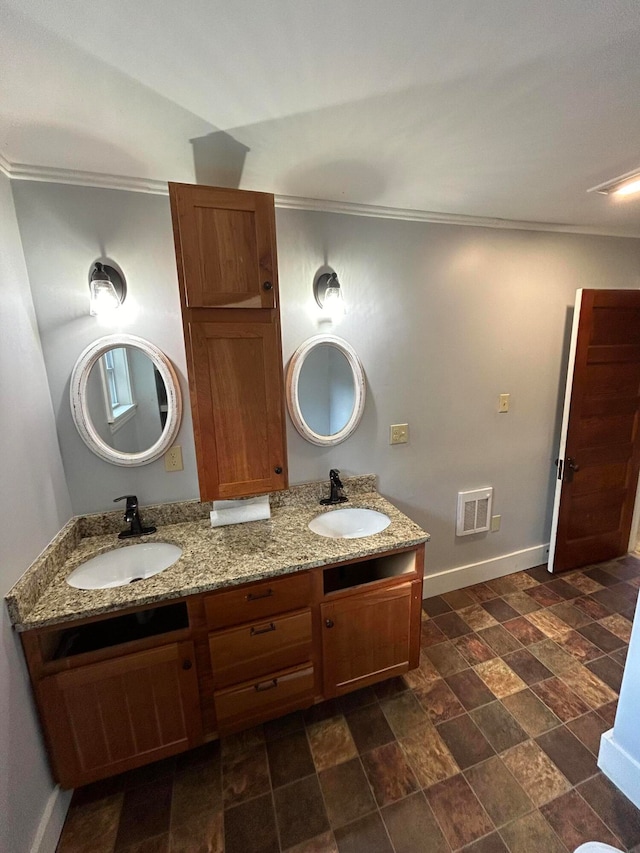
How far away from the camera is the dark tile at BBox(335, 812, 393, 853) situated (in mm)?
1167

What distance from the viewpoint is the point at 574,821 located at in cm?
123

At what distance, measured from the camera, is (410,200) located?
1.74m

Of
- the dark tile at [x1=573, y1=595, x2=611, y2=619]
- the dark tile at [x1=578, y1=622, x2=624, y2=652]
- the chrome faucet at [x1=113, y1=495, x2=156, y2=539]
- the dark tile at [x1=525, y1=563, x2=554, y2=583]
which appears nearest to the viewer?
the chrome faucet at [x1=113, y1=495, x2=156, y2=539]

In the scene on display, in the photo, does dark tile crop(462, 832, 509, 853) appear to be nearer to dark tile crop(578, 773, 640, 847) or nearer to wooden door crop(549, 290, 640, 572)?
dark tile crop(578, 773, 640, 847)

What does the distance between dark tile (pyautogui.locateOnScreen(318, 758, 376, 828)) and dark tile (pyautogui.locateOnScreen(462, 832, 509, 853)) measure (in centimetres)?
33

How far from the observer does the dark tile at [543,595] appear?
7.55 ft

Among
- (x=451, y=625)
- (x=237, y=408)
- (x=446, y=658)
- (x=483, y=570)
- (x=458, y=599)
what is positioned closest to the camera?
(x=237, y=408)

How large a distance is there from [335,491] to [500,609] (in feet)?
4.60

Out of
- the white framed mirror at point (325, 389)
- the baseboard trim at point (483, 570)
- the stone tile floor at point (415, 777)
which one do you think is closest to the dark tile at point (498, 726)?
the stone tile floor at point (415, 777)

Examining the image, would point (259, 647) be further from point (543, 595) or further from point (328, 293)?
point (543, 595)

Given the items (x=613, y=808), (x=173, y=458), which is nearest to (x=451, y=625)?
(x=613, y=808)

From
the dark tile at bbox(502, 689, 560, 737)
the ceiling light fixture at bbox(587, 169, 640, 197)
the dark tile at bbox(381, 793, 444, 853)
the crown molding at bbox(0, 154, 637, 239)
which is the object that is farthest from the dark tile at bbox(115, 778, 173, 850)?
the ceiling light fixture at bbox(587, 169, 640, 197)

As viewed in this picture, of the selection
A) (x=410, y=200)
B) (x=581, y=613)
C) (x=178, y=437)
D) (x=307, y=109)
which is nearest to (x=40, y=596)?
(x=178, y=437)

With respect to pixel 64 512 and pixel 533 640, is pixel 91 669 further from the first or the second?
pixel 533 640
